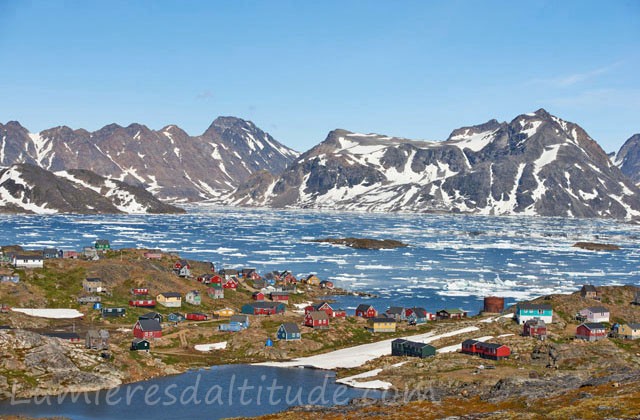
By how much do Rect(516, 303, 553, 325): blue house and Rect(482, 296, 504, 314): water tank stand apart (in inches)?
481

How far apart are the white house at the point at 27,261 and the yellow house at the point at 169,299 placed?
76.3 feet

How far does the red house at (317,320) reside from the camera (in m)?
111

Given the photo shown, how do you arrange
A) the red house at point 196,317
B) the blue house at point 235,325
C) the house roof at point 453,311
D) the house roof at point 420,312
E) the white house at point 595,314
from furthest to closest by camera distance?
the house roof at point 453,311 → the house roof at point 420,312 → the red house at point 196,317 → the white house at point 595,314 → the blue house at point 235,325

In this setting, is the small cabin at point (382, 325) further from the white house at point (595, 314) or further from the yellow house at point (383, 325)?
the white house at point (595, 314)

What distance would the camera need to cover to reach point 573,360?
92.4 metres

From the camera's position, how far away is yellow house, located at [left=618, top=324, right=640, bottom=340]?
342 ft

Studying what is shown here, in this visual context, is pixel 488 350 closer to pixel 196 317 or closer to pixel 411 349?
pixel 411 349

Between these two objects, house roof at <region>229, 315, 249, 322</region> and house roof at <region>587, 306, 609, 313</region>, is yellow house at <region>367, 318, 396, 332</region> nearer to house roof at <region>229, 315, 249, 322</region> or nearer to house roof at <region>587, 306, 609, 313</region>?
house roof at <region>229, 315, 249, 322</region>

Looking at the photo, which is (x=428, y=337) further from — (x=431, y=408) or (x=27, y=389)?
(x=27, y=389)

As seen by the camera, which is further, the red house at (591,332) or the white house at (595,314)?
the white house at (595,314)

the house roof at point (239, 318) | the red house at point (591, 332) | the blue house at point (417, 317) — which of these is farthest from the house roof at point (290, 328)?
the red house at point (591, 332)

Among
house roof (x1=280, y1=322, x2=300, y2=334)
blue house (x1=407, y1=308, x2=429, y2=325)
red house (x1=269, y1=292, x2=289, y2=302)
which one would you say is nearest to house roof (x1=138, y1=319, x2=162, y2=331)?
house roof (x1=280, y1=322, x2=300, y2=334)

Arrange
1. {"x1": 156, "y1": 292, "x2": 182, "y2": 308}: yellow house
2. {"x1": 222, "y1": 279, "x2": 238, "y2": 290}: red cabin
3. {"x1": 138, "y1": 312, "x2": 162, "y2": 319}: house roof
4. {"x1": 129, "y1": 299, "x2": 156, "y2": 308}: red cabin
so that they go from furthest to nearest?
{"x1": 222, "y1": 279, "x2": 238, "y2": 290}: red cabin → {"x1": 156, "y1": 292, "x2": 182, "y2": 308}: yellow house → {"x1": 129, "y1": 299, "x2": 156, "y2": 308}: red cabin → {"x1": 138, "y1": 312, "x2": 162, "y2": 319}: house roof

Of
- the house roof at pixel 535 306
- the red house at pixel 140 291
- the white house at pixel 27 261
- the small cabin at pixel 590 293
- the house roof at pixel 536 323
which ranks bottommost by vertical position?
the house roof at pixel 536 323
